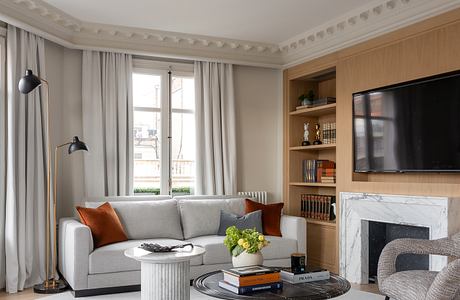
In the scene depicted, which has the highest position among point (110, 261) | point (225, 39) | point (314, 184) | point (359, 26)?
point (225, 39)

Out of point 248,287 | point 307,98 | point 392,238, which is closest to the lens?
point 248,287

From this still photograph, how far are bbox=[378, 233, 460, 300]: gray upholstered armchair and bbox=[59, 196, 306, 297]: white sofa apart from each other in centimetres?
168

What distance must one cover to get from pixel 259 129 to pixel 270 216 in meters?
1.44

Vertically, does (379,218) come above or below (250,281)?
above

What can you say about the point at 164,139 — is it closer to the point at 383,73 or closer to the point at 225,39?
the point at 225,39

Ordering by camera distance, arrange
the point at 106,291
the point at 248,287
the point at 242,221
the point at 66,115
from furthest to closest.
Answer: the point at 66,115
the point at 242,221
the point at 106,291
the point at 248,287

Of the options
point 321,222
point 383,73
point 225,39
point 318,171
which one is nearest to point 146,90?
point 225,39

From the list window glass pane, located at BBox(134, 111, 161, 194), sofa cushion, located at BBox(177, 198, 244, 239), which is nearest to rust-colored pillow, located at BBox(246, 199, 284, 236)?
sofa cushion, located at BBox(177, 198, 244, 239)

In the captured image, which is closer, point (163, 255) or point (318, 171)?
point (163, 255)

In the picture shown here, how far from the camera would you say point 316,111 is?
19.4ft

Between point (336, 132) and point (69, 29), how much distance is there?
9.90 feet

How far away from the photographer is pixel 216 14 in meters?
4.95

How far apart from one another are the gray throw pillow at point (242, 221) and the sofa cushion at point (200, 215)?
11 centimetres

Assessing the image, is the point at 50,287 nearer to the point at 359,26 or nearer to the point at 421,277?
the point at 421,277
